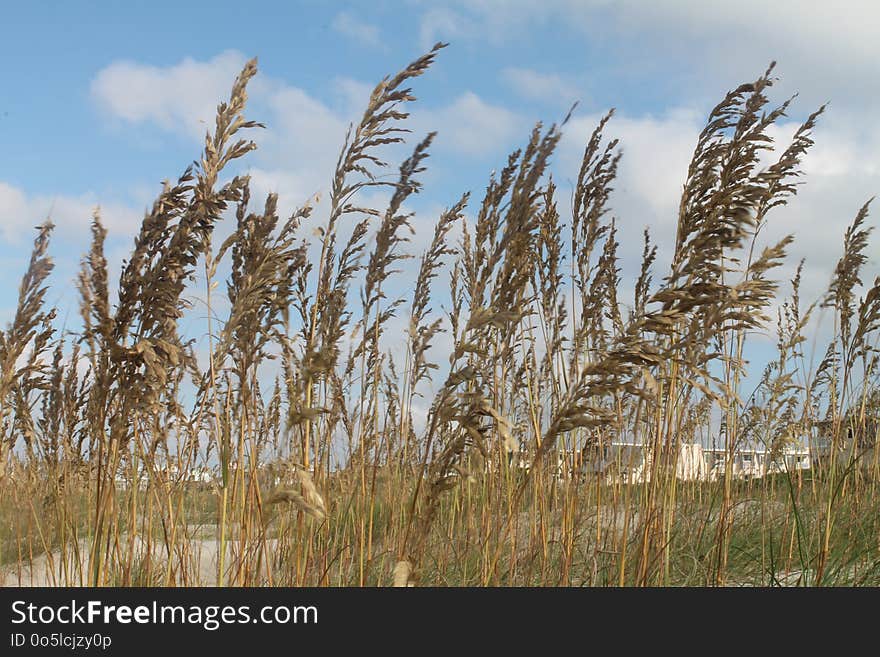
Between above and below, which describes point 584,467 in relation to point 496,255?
below

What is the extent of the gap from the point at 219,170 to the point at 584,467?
2.56 meters

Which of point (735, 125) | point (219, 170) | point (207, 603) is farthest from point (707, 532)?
point (219, 170)

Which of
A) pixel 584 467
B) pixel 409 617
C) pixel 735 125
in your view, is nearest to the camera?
pixel 409 617

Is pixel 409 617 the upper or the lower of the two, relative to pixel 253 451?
lower

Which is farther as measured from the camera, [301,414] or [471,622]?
[471,622]

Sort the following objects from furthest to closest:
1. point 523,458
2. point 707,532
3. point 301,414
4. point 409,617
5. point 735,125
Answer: point 707,532, point 523,458, point 735,125, point 409,617, point 301,414

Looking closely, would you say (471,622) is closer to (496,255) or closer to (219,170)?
(496,255)

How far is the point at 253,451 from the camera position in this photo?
2.42m

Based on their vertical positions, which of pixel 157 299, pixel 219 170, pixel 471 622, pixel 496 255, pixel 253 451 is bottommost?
pixel 471 622

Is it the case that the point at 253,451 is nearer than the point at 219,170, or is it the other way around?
the point at 253,451

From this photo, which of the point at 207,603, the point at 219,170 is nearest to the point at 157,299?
the point at 219,170

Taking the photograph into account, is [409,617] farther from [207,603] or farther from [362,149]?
[362,149]

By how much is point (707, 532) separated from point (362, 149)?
336cm

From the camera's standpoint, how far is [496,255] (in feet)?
8.68
